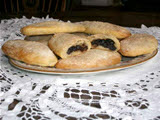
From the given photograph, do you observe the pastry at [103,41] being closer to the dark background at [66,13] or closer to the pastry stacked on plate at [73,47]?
the pastry stacked on plate at [73,47]

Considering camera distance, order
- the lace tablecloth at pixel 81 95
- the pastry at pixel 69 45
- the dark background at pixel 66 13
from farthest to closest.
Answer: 1. the dark background at pixel 66 13
2. the pastry at pixel 69 45
3. the lace tablecloth at pixel 81 95

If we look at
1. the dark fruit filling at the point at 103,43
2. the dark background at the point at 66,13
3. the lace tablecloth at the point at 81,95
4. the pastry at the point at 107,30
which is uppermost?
the pastry at the point at 107,30

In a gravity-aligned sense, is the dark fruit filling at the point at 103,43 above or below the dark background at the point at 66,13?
above

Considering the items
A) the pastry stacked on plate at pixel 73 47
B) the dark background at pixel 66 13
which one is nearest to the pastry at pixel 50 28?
the pastry stacked on plate at pixel 73 47

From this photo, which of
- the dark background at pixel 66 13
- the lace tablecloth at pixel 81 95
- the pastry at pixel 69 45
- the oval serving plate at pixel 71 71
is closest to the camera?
the lace tablecloth at pixel 81 95

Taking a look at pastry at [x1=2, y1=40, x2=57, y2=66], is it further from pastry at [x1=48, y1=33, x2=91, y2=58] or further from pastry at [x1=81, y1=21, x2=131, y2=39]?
pastry at [x1=81, y1=21, x2=131, y2=39]

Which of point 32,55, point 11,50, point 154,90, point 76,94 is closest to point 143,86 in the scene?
point 154,90

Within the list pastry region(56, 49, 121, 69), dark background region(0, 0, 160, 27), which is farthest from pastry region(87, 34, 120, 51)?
dark background region(0, 0, 160, 27)

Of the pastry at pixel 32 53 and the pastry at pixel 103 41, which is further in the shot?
the pastry at pixel 103 41
